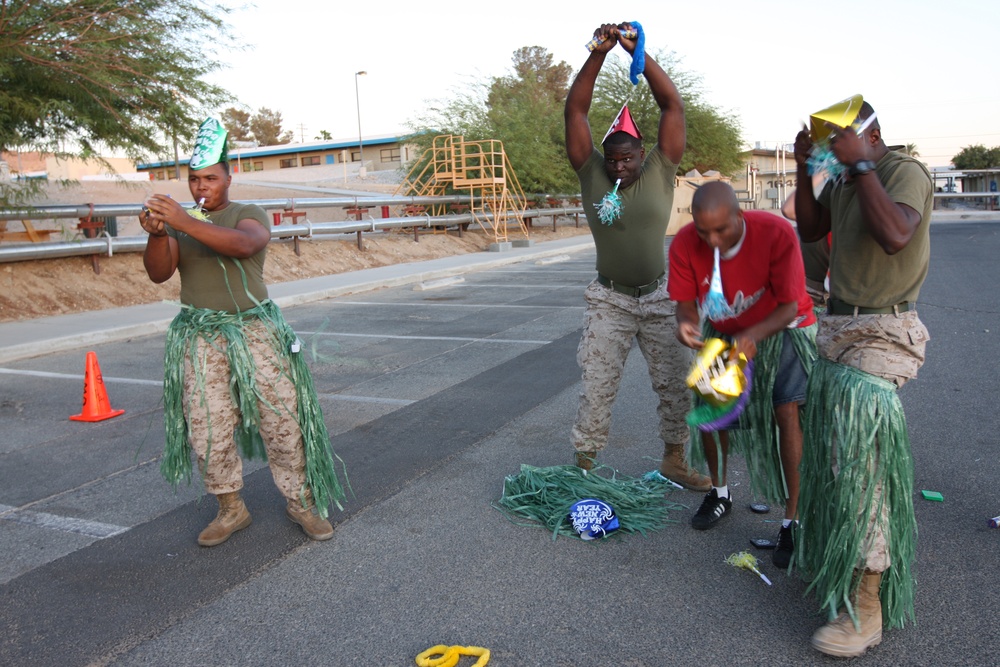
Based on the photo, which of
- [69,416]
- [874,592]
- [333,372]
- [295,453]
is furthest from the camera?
[333,372]

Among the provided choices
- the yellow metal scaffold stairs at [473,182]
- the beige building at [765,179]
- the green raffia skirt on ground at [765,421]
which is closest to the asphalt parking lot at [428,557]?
the green raffia skirt on ground at [765,421]

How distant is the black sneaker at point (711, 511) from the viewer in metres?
4.02

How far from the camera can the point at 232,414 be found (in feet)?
13.2

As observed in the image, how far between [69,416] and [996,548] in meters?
6.30

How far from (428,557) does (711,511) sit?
4.51ft

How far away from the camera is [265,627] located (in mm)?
3250

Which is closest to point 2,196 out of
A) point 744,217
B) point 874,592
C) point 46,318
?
point 46,318

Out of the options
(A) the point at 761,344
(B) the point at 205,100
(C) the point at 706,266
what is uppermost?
(B) the point at 205,100

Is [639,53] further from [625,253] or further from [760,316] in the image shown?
[760,316]

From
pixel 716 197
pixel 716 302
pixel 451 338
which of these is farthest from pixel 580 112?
pixel 451 338

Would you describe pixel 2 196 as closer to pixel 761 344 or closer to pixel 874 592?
pixel 761 344

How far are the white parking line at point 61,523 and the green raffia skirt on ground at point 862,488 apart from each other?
132 inches

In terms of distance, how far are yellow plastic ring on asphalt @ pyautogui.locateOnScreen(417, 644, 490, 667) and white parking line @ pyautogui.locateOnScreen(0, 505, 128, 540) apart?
6.78ft

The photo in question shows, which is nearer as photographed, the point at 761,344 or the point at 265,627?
the point at 265,627
